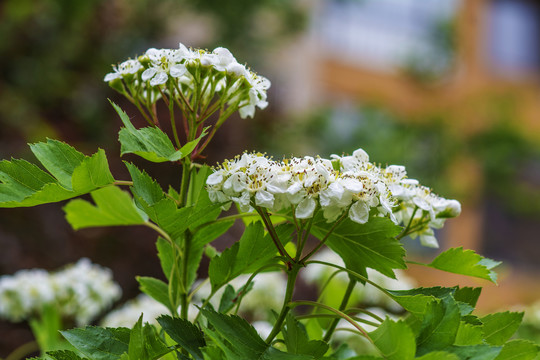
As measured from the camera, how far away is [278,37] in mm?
6672

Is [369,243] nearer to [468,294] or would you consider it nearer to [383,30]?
[468,294]

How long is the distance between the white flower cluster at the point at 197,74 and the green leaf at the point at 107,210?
0.36ft

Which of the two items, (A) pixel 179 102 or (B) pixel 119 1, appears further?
(B) pixel 119 1

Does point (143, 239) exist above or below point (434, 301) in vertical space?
above

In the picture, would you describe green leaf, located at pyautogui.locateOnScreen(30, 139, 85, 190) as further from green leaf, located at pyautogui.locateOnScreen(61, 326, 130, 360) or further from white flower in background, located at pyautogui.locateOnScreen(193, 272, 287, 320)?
white flower in background, located at pyautogui.locateOnScreen(193, 272, 287, 320)

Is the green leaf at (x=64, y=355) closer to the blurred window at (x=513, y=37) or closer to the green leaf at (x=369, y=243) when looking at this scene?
the green leaf at (x=369, y=243)

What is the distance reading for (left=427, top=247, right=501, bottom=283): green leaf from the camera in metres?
0.55

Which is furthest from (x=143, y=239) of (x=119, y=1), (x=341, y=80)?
Answer: (x=341, y=80)

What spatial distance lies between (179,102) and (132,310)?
0.65 metres

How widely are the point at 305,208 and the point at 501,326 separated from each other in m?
0.20

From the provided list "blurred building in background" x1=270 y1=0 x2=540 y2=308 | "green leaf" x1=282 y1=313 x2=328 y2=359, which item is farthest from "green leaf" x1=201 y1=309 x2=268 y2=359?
"blurred building in background" x1=270 y1=0 x2=540 y2=308

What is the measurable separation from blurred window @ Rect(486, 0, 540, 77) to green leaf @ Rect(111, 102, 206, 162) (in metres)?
9.52

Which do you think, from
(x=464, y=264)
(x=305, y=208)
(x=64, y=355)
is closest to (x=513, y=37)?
(x=464, y=264)

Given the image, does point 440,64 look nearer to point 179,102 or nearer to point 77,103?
point 77,103
